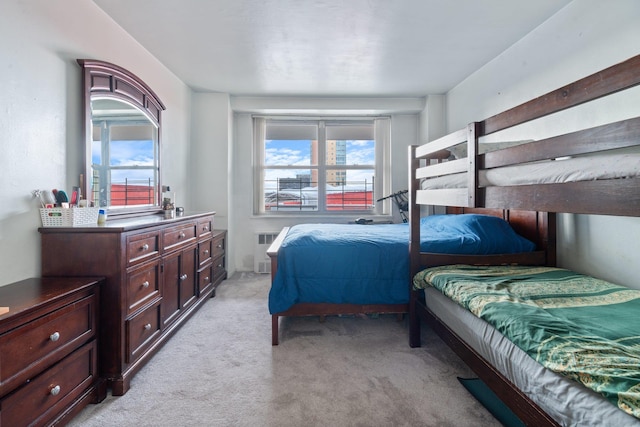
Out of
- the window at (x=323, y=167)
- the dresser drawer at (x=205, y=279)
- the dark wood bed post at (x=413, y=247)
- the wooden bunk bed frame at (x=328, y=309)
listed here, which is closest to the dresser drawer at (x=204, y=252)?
the dresser drawer at (x=205, y=279)

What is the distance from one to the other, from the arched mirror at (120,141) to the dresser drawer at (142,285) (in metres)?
0.60

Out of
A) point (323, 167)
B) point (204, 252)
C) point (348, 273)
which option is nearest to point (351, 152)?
point (323, 167)

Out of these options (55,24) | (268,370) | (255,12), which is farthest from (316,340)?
(55,24)

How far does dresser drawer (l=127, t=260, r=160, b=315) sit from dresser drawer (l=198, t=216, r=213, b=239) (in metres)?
0.83

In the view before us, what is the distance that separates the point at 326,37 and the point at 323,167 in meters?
2.10

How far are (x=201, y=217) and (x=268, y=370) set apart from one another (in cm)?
160

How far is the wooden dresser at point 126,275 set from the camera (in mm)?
1595

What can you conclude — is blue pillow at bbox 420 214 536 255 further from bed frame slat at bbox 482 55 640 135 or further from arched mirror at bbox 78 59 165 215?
arched mirror at bbox 78 59 165 215

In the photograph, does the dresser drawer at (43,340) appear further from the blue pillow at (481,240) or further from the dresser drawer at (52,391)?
the blue pillow at (481,240)

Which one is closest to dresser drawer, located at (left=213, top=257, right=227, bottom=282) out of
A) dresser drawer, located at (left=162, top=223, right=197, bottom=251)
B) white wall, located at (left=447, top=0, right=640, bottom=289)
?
dresser drawer, located at (left=162, top=223, right=197, bottom=251)

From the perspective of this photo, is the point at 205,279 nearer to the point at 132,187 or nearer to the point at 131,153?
the point at 132,187

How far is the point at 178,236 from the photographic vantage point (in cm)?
233

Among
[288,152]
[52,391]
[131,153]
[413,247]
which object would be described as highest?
[288,152]

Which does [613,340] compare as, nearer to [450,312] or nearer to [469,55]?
[450,312]
